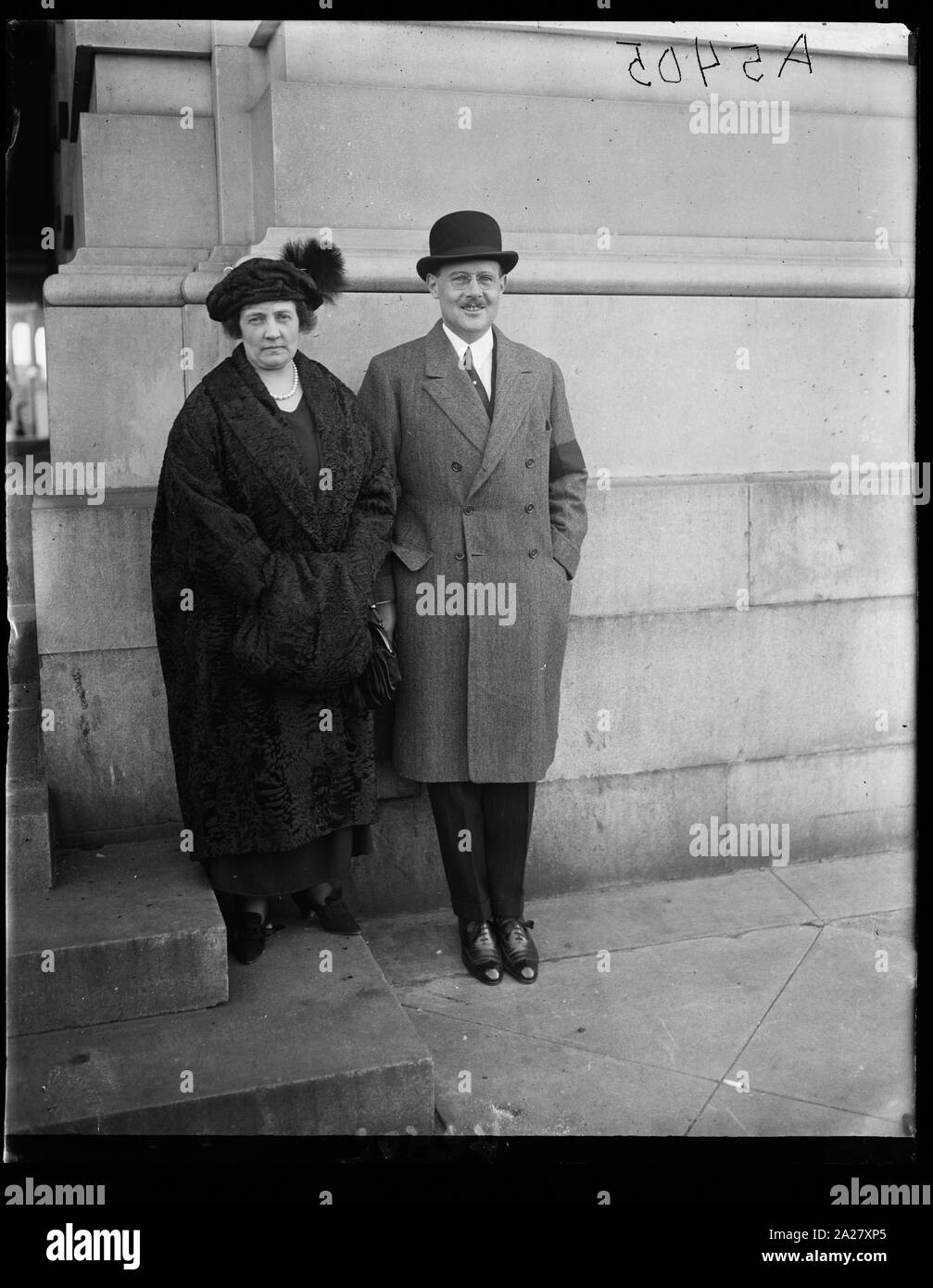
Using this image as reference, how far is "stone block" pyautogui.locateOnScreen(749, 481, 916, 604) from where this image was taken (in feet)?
18.0

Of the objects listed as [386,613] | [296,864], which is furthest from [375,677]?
[296,864]

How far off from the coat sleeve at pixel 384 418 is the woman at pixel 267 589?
0.12 m

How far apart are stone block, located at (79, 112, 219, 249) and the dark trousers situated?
7.48 feet

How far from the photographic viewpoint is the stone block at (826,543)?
5.50m

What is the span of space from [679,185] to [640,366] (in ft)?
2.43

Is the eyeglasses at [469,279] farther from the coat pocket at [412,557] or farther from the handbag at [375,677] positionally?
the handbag at [375,677]

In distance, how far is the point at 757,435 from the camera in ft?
18.1

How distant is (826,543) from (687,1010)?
84.4 inches

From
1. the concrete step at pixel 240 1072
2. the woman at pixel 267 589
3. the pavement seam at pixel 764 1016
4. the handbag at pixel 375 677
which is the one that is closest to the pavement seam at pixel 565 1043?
the pavement seam at pixel 764 1016

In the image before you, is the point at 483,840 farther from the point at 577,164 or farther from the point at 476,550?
the point at 577,164

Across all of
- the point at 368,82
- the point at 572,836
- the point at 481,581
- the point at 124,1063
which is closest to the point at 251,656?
the point at 481,581

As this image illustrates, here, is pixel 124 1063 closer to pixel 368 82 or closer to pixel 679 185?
pixel 368 82

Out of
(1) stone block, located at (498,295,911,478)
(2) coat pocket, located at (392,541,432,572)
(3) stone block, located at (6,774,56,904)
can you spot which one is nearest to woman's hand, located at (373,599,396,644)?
(2) coat pocket, located at (392,541,432,572)
